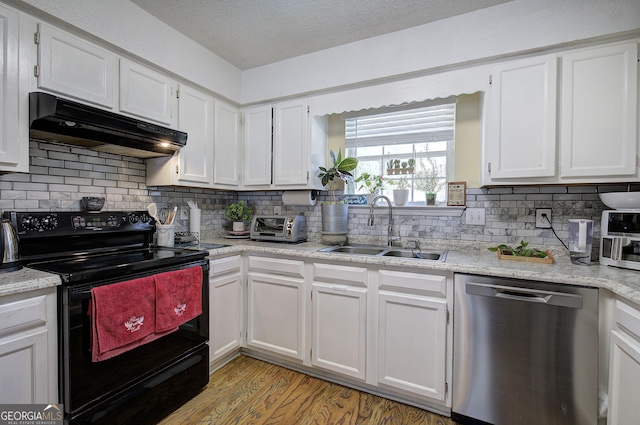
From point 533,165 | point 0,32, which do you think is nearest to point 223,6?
point 0,32

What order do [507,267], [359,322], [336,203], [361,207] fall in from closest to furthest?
[507,267]
[359,322]
[336,203]
[361,207]

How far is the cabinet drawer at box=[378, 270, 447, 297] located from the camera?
1.72 m

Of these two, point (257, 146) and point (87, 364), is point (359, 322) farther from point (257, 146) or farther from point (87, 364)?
point (257, 146)

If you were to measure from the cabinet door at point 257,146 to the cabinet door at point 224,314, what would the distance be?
91 cm

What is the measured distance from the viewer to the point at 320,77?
2480mm

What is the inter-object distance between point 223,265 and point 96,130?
1.14 metres

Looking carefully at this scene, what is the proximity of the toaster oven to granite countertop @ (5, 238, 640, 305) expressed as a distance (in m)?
0.21

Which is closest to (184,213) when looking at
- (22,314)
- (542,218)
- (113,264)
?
(113,264)

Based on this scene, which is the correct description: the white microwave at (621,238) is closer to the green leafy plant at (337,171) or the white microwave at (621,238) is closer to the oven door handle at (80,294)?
the green leafy plant at (337,171)

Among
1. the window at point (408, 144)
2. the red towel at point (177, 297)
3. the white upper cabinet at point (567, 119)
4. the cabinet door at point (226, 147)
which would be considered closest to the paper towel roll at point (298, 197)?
the window at point (408, 144)

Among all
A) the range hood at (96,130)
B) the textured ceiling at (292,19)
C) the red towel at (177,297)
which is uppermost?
the textured ceiling at (292,19)

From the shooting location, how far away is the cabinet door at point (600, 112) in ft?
5.32

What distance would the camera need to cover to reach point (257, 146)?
9.14 feet

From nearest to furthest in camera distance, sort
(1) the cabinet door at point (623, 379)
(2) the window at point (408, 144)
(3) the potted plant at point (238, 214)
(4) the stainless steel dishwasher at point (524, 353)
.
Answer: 1. (1) the cabinet door at point (623, 379)
2. (4) the stainless steel dishwasher at point (524, 353)
3. (2) the window at point (408, 144)
4. (3) the potted plant at point (238, 214)
